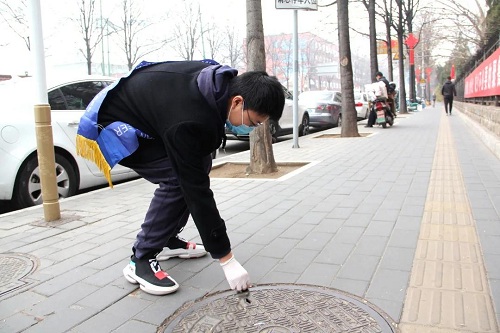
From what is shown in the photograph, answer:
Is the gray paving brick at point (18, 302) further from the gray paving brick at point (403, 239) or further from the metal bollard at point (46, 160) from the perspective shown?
the gray paving brick at point (403, 239)

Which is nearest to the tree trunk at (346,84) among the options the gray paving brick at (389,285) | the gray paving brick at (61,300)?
the gray paving brick at (389,285)

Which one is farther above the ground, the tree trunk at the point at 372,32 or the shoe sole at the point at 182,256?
the tree trunk at the point at 372,32

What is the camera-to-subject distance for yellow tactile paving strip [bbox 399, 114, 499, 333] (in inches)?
92.2

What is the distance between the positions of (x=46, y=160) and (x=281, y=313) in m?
2.84

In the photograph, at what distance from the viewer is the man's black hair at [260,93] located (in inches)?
89.4

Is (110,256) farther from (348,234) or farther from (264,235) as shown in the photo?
(348,234)

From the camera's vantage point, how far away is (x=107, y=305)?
8.72 ft

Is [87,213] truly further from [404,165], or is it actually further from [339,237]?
[404,165]

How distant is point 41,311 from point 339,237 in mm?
2233

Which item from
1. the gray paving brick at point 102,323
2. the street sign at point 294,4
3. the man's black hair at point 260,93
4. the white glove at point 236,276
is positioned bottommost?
the gray paving brick at point 102,323

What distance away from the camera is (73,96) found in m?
5.86

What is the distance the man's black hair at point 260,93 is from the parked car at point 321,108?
12.8 m

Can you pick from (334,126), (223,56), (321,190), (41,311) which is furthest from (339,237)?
(223,56)

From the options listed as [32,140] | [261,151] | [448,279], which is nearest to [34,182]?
[32,140]
